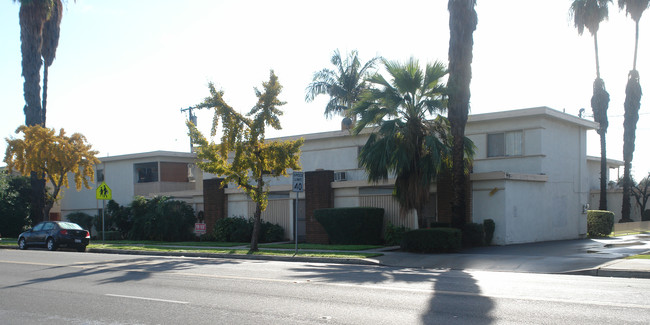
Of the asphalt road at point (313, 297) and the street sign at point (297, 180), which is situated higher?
the street sign at point (297, 180)

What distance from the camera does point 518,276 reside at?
1430 centimetres

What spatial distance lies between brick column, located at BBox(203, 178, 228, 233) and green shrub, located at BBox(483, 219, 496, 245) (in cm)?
1366

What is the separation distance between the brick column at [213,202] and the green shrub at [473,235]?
13277mm

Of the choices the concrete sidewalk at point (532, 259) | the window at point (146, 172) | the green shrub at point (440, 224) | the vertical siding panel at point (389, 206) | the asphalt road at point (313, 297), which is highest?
the window at point (146, 172)

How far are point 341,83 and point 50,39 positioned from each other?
19.0m

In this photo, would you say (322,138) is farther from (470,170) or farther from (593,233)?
(593,233)

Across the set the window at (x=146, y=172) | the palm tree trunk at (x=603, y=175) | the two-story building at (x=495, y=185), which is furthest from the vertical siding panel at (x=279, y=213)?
the palm tree trunk at (x=603, y=175)

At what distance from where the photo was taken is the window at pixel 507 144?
24844mm

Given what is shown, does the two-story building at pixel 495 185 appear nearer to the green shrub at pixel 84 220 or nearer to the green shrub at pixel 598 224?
the green shrub at pixel 598 224

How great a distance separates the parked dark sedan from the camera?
85.9 ft

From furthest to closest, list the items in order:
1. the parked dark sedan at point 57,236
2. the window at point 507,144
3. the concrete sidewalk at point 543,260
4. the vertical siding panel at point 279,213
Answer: the vertical siding panel at point 279,213, the parked dark sedan at point 57,236, the window at point 507,144, the concrete sidewalk at point 543,260

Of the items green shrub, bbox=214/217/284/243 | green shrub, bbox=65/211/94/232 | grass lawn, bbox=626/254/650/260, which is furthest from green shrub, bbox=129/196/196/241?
grass lawn, bbox=626/254/650/260

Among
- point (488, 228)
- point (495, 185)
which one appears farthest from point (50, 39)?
point (488, 228)

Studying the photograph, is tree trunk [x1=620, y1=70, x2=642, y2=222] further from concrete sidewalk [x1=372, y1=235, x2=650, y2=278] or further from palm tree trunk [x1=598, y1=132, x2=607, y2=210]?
concrete sidewalk [x1=372, y1=235, x2=650, y2=278]
